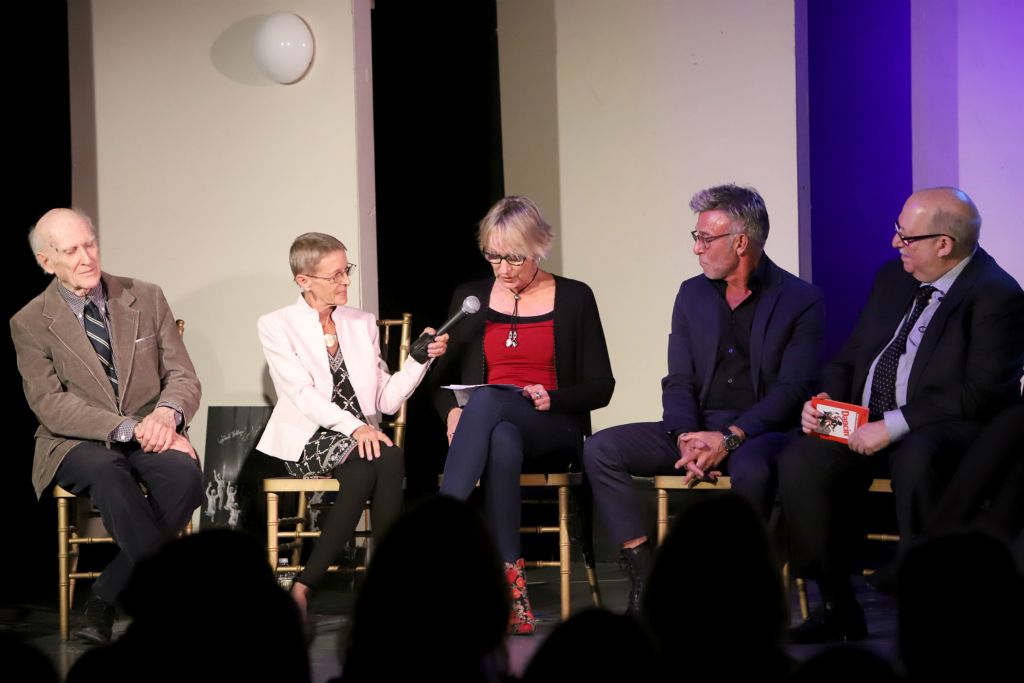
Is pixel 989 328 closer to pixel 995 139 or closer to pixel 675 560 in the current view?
pixel 995 139

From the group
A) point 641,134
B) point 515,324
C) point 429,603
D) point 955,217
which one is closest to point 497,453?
point 515,324

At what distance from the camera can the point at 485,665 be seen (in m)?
1.33

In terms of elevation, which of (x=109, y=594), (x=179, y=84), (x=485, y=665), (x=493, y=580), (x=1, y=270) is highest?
(x=179, y=84)

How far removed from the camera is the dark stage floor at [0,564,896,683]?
3051mm

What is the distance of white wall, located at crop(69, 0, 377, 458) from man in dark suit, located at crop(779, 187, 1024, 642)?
6.09 ft

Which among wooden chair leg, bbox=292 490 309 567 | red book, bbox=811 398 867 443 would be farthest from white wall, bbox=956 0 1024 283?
wooden chair leg, bbox=292 490 309 567

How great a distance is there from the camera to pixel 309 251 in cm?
389

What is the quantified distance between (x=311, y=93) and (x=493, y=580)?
11.2ft

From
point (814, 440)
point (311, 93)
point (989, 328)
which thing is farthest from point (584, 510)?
point (311, 93)

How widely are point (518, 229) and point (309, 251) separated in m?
0.70

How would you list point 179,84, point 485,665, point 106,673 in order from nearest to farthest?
1. point 106,673
2. point 485,665
3. point 179,84

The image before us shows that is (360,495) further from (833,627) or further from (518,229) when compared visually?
(833,627)

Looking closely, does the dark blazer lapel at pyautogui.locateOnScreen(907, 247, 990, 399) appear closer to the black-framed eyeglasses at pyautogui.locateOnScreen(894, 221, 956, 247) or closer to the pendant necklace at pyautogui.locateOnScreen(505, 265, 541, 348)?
the black-framed eyeglasses at pyautogui.locateOnScreen(894, 221, 956, 247)

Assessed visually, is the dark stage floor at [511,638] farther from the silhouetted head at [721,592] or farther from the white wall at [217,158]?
the silhouetted head at [721,592]
